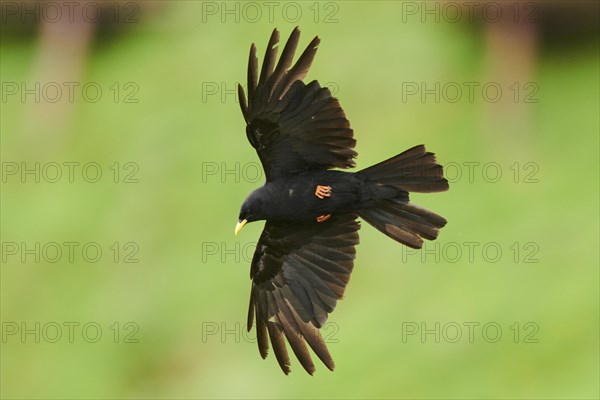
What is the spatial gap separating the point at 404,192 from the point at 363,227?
4844 millimetres

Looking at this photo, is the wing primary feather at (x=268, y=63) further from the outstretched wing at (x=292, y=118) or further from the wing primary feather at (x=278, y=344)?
the wing primary feather at (x=278, y=344)

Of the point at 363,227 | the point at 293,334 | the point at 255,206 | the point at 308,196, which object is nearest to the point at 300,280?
the point at 293,334

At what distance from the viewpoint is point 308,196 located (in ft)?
28.6

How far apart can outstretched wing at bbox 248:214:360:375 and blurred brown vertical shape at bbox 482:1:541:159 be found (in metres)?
5.53

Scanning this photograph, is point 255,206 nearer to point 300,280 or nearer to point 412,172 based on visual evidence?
point 300,280

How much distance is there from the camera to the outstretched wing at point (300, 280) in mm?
9484

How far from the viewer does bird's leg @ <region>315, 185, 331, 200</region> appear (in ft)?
28.5

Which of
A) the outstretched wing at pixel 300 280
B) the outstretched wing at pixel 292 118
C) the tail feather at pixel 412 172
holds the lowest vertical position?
the outstretched wing at pixel 300 280

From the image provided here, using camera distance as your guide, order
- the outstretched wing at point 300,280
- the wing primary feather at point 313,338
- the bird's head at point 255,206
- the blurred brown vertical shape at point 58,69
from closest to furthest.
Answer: the bird's head at point 255,206 → the wing primary feather at point 313,338 → the outstretched wing at point 300,280 → the blurred brown vertical shape at point 58,69

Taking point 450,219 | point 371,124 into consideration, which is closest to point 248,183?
point 371,124

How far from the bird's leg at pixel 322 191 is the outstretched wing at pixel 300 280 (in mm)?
760

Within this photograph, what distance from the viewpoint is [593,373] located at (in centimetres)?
1170

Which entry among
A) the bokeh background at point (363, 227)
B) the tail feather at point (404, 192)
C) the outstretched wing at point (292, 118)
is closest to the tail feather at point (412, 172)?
the tail feather at point (404, 192)

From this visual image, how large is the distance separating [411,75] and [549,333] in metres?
4.44
